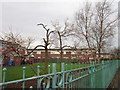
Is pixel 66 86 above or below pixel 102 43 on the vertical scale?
below

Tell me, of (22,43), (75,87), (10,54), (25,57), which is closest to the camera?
(75,87)

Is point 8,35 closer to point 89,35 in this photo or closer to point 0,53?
point 0,53

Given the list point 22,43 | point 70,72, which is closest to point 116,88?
point 22,43

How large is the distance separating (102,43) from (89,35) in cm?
119

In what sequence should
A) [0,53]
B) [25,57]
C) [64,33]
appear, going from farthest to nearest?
1. [64,33]
2. [25,57]
3. [0,53]

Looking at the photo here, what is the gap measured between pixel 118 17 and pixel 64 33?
250 inches

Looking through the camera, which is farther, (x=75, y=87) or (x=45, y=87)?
(x=75, y=87)

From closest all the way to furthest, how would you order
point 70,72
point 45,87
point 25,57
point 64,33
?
1. point 45,87
2. point 70,72
3. point 25,57
4. point 64,33

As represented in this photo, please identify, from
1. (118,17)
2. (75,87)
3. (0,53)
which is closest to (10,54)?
(0,53)

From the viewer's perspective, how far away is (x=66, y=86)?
8.68 ft

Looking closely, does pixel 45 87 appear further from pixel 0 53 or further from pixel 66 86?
pixel 0 53

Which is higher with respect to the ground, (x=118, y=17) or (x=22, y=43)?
(x=118, y=17)

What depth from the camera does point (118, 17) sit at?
14.4m

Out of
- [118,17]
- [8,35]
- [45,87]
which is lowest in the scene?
[45,87]
